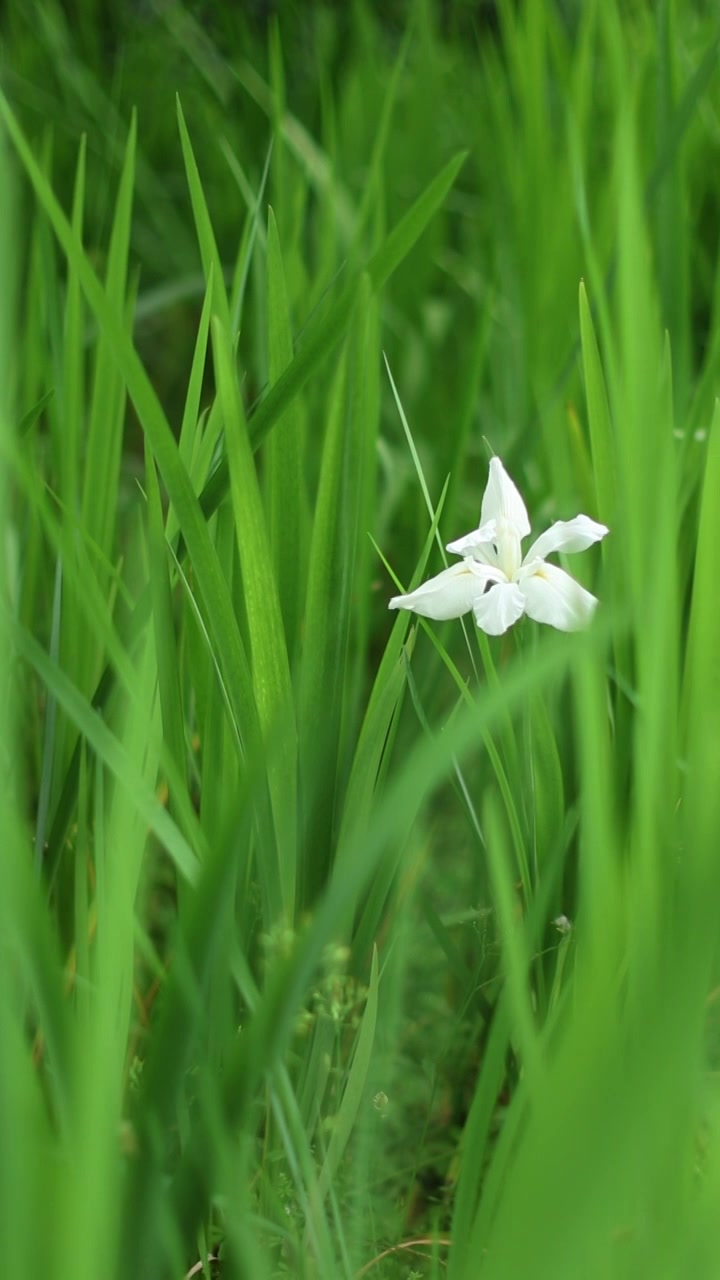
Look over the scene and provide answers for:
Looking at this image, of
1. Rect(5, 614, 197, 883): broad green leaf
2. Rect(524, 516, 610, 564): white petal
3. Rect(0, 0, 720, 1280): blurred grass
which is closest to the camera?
Rect(0, 0, 720, 1280): blurred grass

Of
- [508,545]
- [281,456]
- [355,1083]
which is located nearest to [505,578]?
[508,545]

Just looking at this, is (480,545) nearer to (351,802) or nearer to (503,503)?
(503,503)

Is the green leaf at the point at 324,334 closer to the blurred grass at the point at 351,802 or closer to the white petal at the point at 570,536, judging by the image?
the blurred grass at the point at 351,802

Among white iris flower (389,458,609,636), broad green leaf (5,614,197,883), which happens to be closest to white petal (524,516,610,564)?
white iris flower (389,458,609,636)

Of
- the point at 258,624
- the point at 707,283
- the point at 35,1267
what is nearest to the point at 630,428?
the point at 258,624

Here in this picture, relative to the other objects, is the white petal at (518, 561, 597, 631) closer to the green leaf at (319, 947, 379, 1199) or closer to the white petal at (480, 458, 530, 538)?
the white petal at (480, 458, 530, 538)

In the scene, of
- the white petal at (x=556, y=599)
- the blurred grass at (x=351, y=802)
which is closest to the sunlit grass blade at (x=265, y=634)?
the blurred grass at (x=351, y=802)
